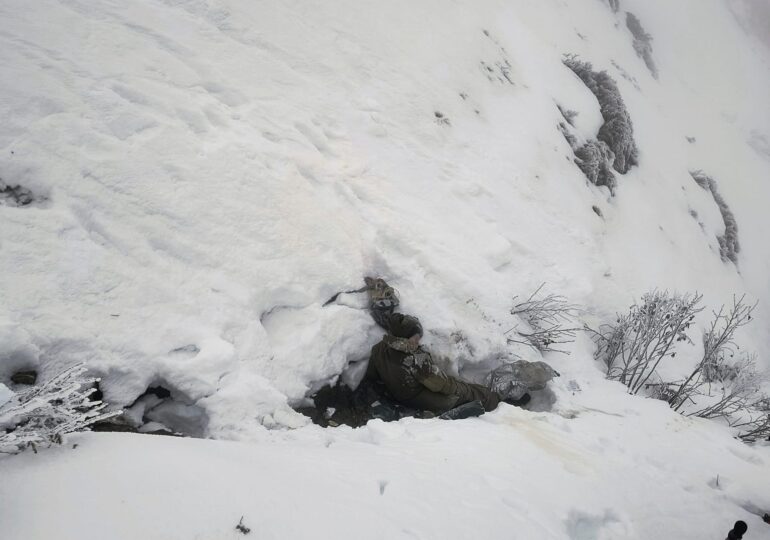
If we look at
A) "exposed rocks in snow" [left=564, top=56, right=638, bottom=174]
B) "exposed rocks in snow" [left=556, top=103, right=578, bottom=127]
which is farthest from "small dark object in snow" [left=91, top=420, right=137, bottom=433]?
"exposed rocks in snow" [left=564, top=56, right=638, bottom=174]

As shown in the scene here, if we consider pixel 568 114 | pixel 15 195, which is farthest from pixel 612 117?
pixel 15 195

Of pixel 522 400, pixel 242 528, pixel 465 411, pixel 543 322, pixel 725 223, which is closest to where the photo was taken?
pixel 242 528

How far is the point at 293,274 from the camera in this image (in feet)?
12.8

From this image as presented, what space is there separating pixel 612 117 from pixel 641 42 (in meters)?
12.6

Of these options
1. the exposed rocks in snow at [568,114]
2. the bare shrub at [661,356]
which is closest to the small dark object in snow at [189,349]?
the bare shrub at [661,356]

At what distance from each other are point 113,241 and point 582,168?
8.70 metres

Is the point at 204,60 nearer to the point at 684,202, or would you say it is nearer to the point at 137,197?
the point at 137,197

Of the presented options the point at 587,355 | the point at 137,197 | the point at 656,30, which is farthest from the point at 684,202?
the point at 656,30

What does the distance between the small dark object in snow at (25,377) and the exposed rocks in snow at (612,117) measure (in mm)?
10973

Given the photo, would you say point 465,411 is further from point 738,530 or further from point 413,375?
point 738,530

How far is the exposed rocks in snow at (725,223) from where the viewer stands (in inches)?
468

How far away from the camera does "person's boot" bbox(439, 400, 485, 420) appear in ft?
12.2

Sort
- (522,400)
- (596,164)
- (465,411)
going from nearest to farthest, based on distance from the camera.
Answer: (465,411) < (522,400) < (596,164)

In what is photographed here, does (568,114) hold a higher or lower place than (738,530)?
higher
